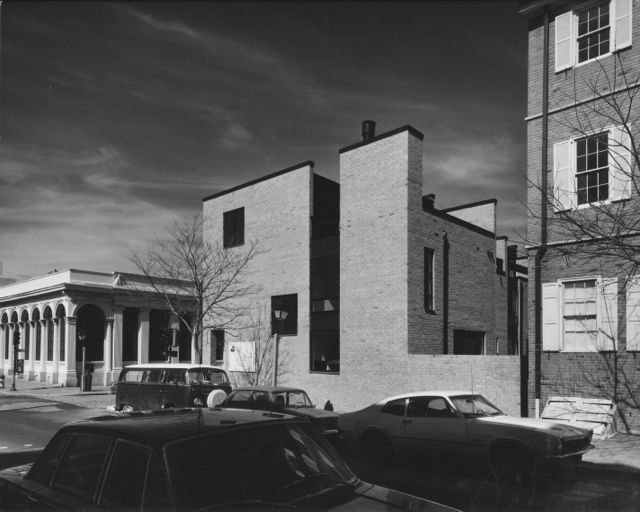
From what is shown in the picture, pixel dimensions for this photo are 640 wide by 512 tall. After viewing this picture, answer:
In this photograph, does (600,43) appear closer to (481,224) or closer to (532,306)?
(532,306)

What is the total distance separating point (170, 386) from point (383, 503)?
51.6 ft

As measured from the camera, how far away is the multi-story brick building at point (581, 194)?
47.4 ft

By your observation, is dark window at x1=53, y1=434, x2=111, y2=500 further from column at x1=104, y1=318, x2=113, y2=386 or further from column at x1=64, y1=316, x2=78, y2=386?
column at x1=104, y1=318, x2=113, y2=386

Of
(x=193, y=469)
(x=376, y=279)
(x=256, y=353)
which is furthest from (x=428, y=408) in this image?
(x=256, y=353)

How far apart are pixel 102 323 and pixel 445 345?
2588 cm

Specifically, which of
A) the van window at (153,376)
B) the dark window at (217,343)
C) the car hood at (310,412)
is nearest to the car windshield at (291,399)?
the car hood at (310,412)

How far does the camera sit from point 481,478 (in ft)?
32.8

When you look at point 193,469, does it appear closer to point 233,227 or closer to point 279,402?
point 279,402

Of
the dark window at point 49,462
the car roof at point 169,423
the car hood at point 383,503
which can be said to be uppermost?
the car roof at point 169,423

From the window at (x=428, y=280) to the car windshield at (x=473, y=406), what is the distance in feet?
29.0

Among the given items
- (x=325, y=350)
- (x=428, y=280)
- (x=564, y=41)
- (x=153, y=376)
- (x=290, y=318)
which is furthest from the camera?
(x=325, y=350)

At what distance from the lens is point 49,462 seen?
445 centimetres

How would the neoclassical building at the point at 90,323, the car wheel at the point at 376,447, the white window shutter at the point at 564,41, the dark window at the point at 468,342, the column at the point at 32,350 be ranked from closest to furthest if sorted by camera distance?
the car wheel at the point at 376,447 → the white window shutter at the point at 564,41 → the dark window at the point at 468,342 → the neoclassical building at the point at 90,323 → the column at the point at 32,350

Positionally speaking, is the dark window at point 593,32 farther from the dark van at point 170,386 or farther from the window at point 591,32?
the dark van at point 170,386
